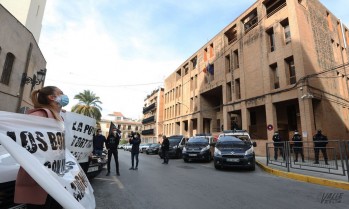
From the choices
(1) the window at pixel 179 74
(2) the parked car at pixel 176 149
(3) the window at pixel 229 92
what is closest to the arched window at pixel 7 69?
(2) the parked car at pixel 176 149

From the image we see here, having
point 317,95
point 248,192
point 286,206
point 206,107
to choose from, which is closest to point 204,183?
point 248,192

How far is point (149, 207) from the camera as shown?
190 inches

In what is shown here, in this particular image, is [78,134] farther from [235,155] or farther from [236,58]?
[236,58]

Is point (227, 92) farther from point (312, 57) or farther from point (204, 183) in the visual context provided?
point (204, 183)

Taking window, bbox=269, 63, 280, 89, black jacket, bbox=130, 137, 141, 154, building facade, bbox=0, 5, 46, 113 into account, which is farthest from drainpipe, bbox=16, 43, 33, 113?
window, bbox=269, 63, 280, 89

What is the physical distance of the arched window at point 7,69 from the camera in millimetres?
12023

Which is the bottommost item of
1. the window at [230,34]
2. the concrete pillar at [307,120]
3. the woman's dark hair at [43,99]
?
the woman's dark hair at [43,99]

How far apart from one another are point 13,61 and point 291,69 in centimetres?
2111

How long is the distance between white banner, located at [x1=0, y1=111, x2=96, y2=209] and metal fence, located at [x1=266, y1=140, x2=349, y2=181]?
9.11 metres

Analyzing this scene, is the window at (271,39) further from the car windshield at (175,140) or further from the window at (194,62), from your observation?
the window at (194,62)

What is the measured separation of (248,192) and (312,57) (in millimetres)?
17568

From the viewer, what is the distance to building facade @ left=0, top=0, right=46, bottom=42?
19109 mm

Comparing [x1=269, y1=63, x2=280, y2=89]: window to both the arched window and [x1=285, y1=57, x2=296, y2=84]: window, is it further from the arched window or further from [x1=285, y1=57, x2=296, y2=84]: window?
the arched window

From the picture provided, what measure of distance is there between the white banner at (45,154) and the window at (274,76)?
852 inches
